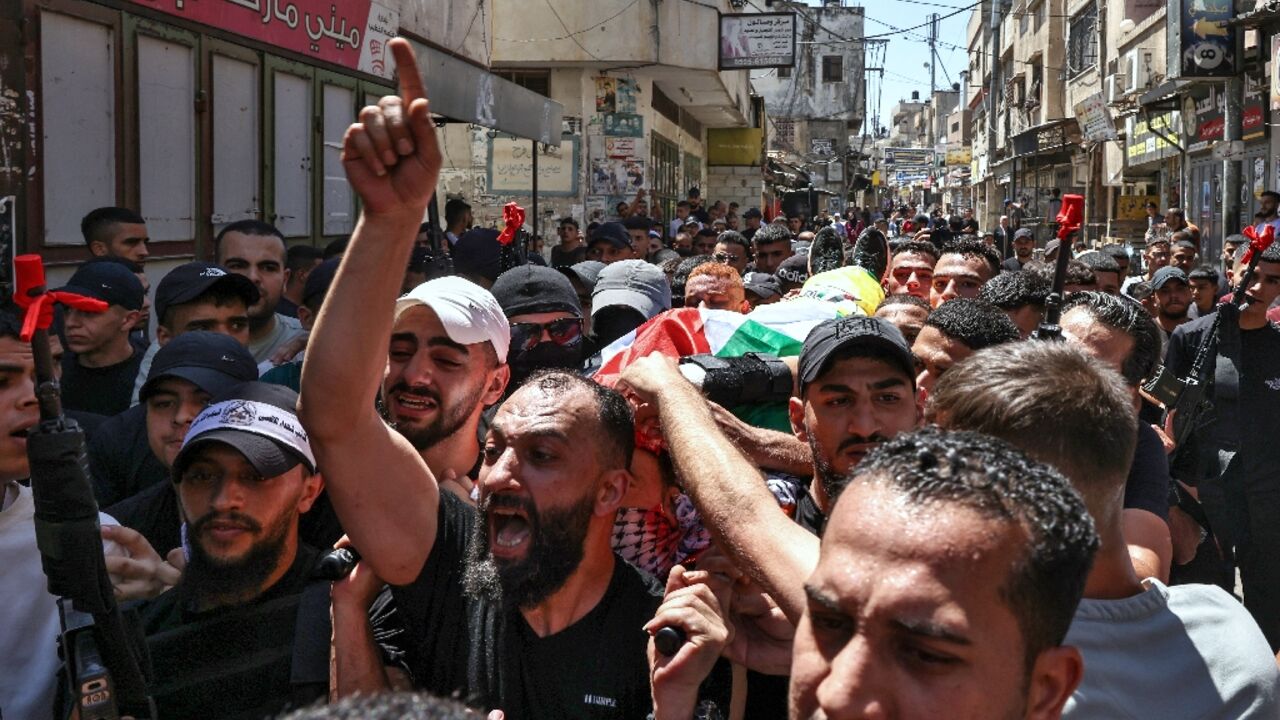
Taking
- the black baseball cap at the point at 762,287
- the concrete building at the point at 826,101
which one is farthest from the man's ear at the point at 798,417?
the concrete building at the point at 826,101

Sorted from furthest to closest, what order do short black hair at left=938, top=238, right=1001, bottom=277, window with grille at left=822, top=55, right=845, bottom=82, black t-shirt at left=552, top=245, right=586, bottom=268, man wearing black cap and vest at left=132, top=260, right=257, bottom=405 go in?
window with grille at left=822, top=55, right=845, bottom=82, black t-shirt at left=552, top=245, right=586, bottom=268, short black hair at left=938, top=238, right=1001, bottom=277, man wearing black cap and vest at left=132, top=260, right=257, bottom=405

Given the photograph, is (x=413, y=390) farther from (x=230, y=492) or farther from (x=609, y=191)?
(x=609, y=191)

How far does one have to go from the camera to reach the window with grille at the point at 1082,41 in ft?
110

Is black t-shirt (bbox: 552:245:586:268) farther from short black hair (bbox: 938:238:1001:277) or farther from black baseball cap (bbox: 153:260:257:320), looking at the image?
black baseball cap (bbox: 153:260:257:320)

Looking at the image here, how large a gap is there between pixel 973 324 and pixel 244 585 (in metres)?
2.17

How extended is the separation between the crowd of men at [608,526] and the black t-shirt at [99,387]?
0.76 metres

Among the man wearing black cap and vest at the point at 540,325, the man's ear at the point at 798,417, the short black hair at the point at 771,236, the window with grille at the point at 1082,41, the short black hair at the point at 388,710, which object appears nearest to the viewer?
the short black hair at the point at 388,710

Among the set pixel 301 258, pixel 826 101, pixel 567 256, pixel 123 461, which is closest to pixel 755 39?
pixel 567 256

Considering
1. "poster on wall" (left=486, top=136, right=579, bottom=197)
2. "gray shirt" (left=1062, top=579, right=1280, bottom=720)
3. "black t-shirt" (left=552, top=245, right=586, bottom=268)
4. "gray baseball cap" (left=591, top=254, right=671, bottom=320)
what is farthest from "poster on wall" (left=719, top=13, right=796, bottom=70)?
"gray shirt" (left=1062, top=579, right=1280, bottom=720)

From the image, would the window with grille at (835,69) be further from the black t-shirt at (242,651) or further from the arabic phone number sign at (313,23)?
the black t-shirt at (242,651)

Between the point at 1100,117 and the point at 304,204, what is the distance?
2278 cm

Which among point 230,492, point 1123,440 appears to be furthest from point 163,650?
point 1123,440

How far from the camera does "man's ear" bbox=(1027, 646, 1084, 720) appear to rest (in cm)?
172

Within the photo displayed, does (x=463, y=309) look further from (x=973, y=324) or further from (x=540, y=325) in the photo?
(x=973, y=324)
